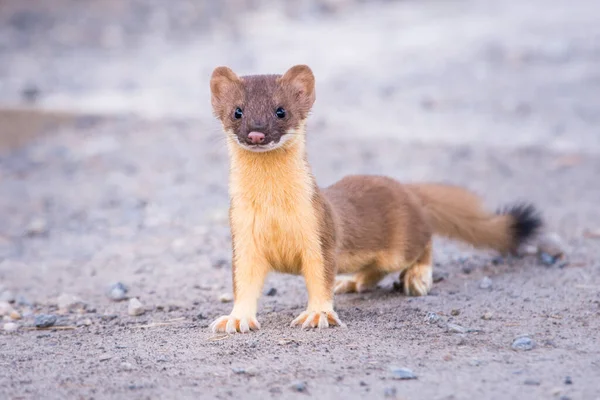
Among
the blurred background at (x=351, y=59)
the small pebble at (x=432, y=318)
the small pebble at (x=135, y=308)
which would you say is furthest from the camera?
the blurred background at (x=351, y=59)

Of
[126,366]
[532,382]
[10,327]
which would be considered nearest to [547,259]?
[532,382]

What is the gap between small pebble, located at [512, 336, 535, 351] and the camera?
13.4ft

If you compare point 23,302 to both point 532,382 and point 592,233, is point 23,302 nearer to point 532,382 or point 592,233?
point 532,382

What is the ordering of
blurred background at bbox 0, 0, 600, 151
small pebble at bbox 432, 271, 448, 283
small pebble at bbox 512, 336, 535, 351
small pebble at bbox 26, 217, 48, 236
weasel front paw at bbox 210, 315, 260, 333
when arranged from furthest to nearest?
1. blurred background at bbox 0, 0, 600, 151
2. small pebble at bbox 26, 217, 48, 236
3. small pebble at bbox 432, 271, 448, 283
4. weasel front paw at bbox 210, 315, 260, 333
5. small pebble at bbox 512, 336, 535, 351

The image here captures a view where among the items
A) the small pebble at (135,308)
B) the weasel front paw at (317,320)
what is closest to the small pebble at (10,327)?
the small pebble at (135,308)

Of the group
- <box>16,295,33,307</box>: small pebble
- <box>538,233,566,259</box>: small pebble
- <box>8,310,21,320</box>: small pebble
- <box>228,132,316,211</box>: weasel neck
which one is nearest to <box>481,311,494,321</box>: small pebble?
<box>228,132,316,211</box>: weasel neck

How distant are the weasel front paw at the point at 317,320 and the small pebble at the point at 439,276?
139cm

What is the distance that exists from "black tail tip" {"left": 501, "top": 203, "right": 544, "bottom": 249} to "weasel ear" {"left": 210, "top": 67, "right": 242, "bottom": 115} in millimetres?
2243

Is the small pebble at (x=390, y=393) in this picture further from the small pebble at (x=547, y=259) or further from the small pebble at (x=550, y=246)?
the small pebble at (x=550, y=246)

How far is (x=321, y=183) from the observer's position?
340 inches

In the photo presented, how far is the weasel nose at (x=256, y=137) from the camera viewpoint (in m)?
4.38

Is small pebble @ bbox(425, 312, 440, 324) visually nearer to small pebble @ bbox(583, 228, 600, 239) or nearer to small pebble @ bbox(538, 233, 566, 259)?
small pebble @ bbox(538, 233, 566, 259)

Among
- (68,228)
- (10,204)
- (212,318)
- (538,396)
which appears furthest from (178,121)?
(538,396)

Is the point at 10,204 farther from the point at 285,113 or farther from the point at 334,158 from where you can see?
the point at 285,113
